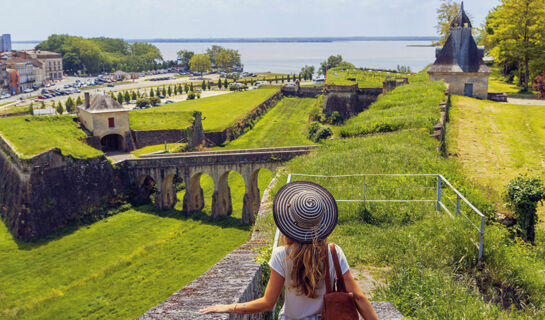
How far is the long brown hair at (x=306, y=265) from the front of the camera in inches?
166

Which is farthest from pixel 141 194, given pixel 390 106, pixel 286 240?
pixel 286 240

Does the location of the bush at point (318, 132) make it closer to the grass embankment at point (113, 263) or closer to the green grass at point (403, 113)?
the grass embankment at point (113, 263)

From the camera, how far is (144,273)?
76.3 ft

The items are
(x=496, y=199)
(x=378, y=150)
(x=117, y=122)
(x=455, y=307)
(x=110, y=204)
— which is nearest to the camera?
(x=455, y=307)

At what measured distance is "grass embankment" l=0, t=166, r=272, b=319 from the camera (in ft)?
68.0

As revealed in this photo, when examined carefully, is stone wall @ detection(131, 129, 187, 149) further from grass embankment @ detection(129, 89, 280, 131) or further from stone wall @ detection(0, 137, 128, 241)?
stone wall @ detection(0, 137, 128, 241)

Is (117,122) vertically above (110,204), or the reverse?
(117,122)

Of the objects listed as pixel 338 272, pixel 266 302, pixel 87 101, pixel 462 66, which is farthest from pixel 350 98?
pixel 266 302

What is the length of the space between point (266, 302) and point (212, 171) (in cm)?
2702

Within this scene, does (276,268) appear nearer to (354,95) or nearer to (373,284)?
(373,284)

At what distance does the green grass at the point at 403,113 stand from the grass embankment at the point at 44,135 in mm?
18510

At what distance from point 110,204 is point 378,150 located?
22.0 metres

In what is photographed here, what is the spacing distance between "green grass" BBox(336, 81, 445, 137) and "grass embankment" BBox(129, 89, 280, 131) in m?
23.5

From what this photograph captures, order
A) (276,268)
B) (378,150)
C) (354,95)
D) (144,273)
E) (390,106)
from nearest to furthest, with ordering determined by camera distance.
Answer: (276,268) < (378,150) < (144,273) < (390,106) < (354,95)
